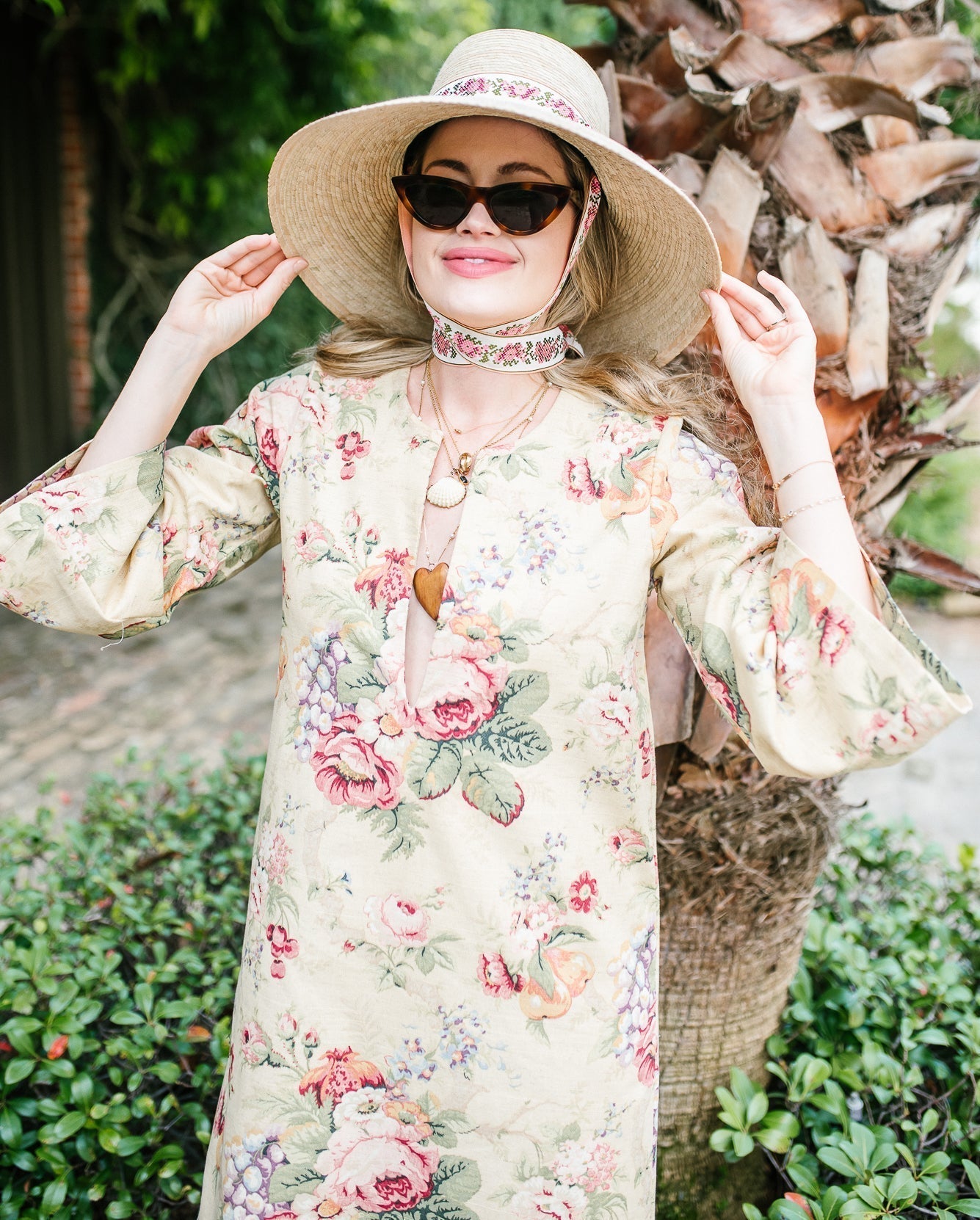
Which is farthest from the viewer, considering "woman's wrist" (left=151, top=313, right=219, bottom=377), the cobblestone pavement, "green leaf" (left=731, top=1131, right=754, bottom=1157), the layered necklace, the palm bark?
the cobblestone pavement

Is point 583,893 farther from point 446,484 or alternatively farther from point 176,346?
point 176,346

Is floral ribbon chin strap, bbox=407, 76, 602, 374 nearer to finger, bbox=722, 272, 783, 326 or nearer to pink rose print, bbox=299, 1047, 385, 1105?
finger, bbox=722, 272, 783, 326

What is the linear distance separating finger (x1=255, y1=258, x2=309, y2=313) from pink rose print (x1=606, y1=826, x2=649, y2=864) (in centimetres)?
87

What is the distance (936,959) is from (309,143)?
6.51 feet

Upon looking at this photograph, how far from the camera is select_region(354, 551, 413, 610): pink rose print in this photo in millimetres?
1297

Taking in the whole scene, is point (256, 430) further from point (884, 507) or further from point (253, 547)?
point (884, 507)

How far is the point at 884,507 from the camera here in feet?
5.64

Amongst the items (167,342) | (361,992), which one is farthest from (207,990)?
(167,342)

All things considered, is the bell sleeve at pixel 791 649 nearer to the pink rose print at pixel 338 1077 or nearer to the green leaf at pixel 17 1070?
the pink rose print at pixel 338 1077

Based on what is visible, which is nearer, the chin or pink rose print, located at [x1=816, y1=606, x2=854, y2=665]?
pink rose print, located at [x1=816, y1=606, x2=854, y2=665]

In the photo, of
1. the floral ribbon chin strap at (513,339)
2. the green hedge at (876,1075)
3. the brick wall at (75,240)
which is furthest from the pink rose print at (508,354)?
the brick wall at (75,240)

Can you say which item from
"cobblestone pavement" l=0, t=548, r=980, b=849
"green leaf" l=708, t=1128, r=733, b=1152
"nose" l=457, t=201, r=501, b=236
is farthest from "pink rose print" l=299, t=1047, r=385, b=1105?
"cobblestone pavement" l=0, t=548, r=980, b=849

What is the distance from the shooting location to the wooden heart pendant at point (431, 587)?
50.8 inches

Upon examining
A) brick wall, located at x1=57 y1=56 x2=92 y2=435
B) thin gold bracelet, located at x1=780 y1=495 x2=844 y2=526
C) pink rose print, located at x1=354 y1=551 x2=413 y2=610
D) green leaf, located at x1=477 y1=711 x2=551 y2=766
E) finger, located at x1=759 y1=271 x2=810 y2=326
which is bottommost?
brick wall, located at x1=57 y1=56 x2=92 y2=435
